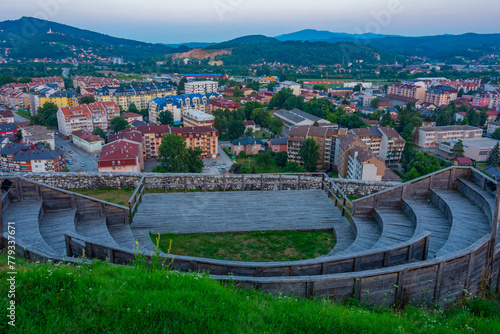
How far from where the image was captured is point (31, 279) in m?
3.12

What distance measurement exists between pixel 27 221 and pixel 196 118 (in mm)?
41723

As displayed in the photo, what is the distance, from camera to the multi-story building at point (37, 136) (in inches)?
1437

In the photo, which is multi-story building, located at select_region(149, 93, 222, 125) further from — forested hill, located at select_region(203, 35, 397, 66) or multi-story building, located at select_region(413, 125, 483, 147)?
forested hill, located at select_region(203, 35, 397, 66)

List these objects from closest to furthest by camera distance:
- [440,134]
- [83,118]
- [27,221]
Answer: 1. [27,221]
2. [440,134]
3. [83,118]

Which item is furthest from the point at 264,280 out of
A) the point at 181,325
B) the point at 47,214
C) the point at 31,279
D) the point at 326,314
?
the point at 47,214

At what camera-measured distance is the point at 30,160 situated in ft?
94.7

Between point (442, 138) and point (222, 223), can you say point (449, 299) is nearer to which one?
point (222, 223)

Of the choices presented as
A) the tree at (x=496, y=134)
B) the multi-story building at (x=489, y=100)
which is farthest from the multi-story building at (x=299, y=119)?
the multi-story building at (x=489, y=100)

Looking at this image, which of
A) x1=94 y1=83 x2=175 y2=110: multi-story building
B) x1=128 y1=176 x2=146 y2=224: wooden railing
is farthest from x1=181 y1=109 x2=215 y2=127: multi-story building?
x1=128 y1=176 x2=146 y2=224: wooden railing

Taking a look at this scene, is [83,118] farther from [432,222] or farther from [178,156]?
[432,222]

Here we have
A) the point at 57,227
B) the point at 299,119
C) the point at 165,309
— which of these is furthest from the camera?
the point at 299,119

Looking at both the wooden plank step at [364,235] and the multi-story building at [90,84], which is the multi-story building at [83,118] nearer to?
the multi-story building at [90,84]

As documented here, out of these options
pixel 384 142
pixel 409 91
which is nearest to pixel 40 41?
pixel 409 91

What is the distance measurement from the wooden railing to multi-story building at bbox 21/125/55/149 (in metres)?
33.5
